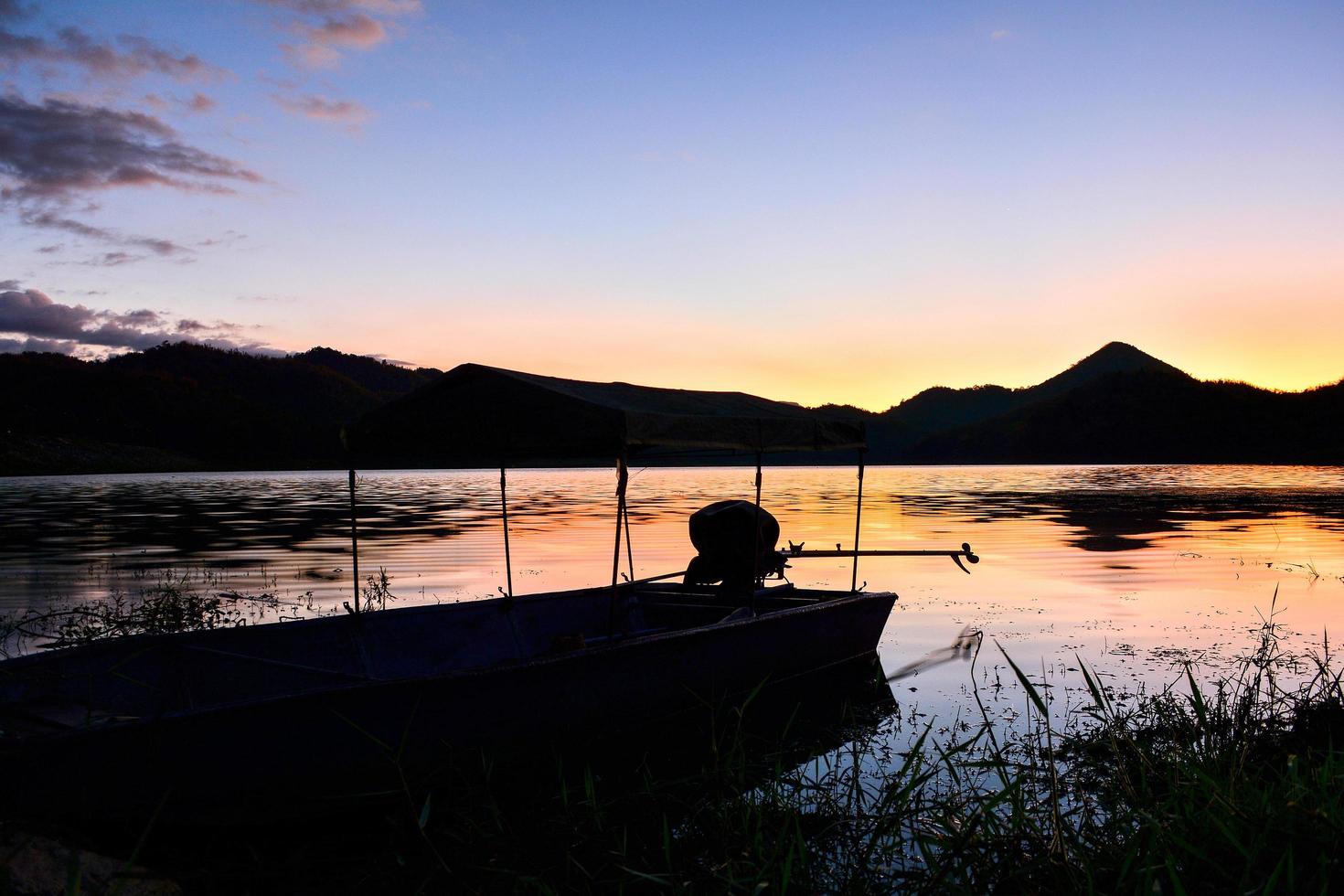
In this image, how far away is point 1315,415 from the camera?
186 metres

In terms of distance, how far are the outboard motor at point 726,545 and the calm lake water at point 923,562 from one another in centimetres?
235

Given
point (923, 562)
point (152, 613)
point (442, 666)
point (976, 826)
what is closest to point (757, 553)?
point (442, 666)

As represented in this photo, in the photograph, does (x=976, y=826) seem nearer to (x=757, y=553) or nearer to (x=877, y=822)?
(x=877, y=822)

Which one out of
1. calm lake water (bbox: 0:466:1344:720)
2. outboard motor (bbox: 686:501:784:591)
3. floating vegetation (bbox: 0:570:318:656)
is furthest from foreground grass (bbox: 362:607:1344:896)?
floating vegetation (bbox: 0:570:318:656)

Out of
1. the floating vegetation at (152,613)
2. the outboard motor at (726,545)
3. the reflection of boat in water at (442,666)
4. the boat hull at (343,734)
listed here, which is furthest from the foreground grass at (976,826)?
the floating vegetation at (152,613)

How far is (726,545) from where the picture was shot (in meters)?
12.6

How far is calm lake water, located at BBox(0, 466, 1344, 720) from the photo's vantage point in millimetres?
14195

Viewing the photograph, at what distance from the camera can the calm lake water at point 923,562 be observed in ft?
46.6

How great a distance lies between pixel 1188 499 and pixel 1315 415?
535 ft

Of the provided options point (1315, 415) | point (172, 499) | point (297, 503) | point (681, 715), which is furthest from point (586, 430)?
point (1315, 415)

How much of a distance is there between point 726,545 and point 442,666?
4.42m

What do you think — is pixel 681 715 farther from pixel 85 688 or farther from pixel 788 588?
pixel 85 688

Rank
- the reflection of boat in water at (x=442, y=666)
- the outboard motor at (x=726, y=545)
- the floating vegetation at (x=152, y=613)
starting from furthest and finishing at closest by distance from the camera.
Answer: the outboard motor at (x=726, y=545) < the floating vegetation at (x=152, y=613) < the reflection of boat in water at (x=442, y=666)

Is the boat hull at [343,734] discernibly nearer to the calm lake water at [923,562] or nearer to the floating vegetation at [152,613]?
the calm lake water at [923,562]
